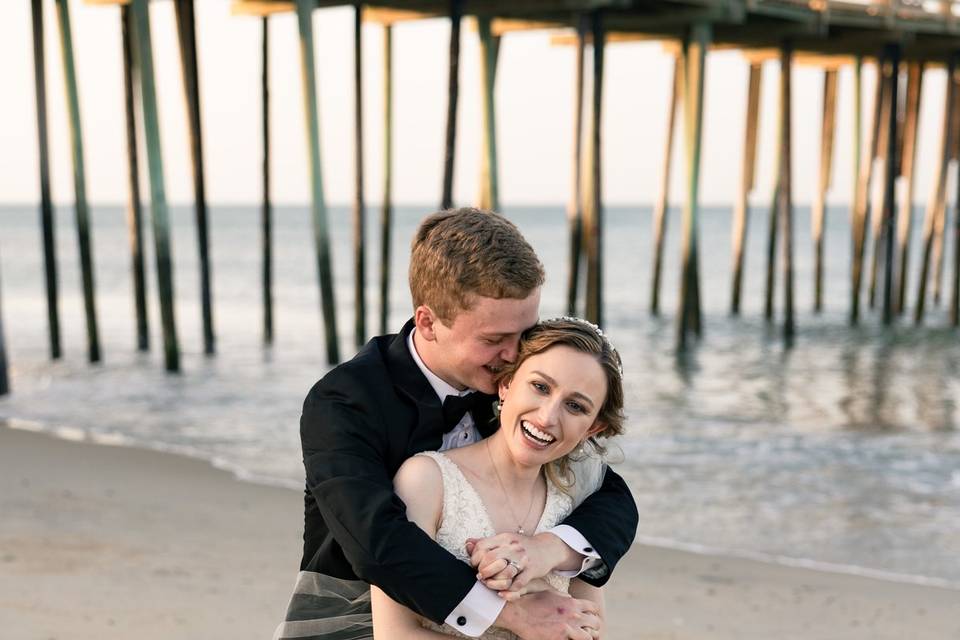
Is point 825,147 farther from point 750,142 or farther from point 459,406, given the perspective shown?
point 459,406

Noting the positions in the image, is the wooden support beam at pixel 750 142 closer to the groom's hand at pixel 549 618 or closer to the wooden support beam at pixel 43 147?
the wooden support beam at pixel 43 147

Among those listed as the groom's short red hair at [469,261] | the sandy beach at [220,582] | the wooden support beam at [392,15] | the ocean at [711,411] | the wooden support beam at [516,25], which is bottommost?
the ocean at [711,411]

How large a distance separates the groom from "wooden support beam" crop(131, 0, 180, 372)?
9765mm

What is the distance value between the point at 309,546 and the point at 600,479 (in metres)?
0.74

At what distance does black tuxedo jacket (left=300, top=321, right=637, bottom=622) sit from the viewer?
2574 mm

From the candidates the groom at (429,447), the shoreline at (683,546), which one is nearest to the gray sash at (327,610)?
the groom at (429,447)

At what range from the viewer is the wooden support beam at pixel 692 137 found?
53.0 feet

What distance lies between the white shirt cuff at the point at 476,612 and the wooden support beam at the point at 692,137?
1393 centimetres

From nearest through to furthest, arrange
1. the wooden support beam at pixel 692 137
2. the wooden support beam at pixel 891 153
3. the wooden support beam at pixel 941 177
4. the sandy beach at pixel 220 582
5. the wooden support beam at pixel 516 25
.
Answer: the sandy beach at pixel 220 582
the wooden support beam at pixel 692 137
the wooden support beam at pixel 516 25
the wooden support beam at pixel 891 153
the wooden support beam at pixel 941 177

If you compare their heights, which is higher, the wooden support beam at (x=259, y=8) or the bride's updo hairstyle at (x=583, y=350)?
the wooden support beam at (x=259, y=8)

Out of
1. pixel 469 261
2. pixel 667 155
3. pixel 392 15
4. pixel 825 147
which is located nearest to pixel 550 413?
pixel 469 261

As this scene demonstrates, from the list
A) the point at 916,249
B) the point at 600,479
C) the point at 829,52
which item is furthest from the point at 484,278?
the point at 916,249

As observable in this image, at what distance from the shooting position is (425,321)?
9.34 ft

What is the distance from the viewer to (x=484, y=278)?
271cm
